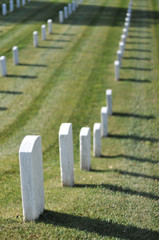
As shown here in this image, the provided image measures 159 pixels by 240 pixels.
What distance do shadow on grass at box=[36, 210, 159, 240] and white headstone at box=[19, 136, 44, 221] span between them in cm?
21

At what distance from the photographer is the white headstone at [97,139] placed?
872cm

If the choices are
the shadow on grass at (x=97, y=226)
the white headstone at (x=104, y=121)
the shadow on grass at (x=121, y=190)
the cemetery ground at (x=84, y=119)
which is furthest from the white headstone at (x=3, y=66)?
the shadow on grass at (x=97, y=226)

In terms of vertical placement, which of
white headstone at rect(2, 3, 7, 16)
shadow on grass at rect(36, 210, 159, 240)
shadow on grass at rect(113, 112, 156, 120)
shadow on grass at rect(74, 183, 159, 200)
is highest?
white headstone at rect(2, 3, 7, 16)

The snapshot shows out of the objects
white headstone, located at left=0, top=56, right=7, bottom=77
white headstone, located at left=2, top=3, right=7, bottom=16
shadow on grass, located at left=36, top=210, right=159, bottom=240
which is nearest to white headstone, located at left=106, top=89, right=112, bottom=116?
white headstone, located at left=0, top=56, right=7, bottom=77

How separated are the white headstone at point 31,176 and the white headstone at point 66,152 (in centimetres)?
102

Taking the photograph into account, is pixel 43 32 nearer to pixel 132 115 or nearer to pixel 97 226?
pixel 132 115

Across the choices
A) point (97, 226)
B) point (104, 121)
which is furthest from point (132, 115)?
point (97, 226)

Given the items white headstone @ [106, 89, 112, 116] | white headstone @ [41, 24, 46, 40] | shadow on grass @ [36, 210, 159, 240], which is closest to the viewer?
shadow on grass @ [36, 210, 159, 240]

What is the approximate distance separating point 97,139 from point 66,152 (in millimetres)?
2696

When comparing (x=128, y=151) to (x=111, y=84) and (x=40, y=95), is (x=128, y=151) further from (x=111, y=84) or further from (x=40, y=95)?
(x=111, y=84)

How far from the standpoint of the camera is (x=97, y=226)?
208 inches

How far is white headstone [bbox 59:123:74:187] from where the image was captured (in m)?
6.18

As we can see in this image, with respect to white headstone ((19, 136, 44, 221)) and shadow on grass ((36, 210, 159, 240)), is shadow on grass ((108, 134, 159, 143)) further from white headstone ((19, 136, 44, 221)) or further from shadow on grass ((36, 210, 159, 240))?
white headstone ((19, 136, 44, 221))

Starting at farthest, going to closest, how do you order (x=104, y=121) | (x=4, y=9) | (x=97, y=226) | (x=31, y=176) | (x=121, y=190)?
(x=4, y=9) → (x=104, y=121) → (x=121, y=190) → (x=97, y=226) → (x=31, y=176)
